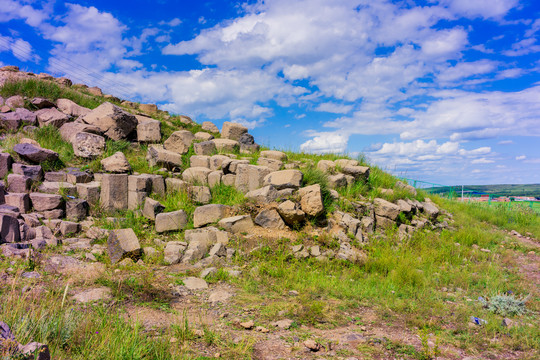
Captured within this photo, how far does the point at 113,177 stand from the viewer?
928cm

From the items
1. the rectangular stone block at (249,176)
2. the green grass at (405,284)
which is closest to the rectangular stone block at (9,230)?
the green grass at (405,284)

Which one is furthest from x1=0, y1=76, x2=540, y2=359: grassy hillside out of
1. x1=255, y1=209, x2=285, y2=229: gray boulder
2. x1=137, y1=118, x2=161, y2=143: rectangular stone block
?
x1=137, y1=118, x2=161, y2=143: rectangular stone block

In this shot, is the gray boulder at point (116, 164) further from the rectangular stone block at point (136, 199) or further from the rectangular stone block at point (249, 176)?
the rectangular stone block at point (249, 176)

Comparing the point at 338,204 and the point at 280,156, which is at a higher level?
the point at 280,156

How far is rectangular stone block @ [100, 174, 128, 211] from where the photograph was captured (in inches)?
361

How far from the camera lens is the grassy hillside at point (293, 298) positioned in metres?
3.91

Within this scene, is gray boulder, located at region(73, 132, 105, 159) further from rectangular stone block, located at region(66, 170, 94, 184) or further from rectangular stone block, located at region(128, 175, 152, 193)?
rectangular stone block, located at region(128, 175, 152, 193)

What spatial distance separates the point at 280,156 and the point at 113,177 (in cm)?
492

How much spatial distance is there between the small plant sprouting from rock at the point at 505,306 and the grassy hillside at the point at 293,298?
4 cm

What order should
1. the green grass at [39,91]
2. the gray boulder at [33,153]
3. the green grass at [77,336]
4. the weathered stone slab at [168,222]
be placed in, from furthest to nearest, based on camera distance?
the green grass at [39,91], the gray boulder at [33,153], the weathered stone slab at [168,222], the green grass at [77,336]

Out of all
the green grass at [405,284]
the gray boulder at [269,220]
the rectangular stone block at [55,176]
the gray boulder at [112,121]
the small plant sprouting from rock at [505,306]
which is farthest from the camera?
the gray boulder at [112,121]

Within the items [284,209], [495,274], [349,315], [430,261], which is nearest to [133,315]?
[349,315]

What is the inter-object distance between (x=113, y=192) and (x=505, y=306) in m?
8.85

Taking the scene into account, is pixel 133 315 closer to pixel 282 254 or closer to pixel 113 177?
pixel 282 254
